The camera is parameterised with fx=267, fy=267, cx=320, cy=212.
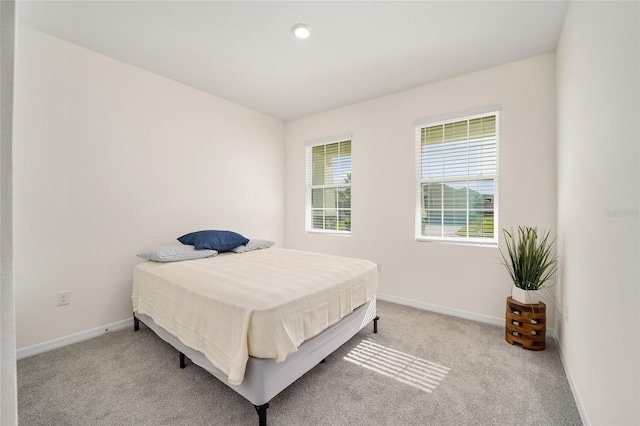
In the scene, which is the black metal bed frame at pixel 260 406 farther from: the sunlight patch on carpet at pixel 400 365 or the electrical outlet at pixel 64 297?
the electrical outlet at pixel 64 297

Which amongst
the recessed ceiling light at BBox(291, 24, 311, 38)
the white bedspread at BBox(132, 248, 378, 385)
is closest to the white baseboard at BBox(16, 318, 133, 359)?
the white bedspread at BBox(132, 248, 378, 385)

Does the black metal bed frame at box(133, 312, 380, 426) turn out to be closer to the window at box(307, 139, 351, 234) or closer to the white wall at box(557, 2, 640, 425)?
the white wall at box(557, 2, 640, 425)

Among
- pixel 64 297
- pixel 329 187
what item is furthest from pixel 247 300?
pixel 329 187

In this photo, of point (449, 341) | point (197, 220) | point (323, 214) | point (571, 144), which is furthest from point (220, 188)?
point (571, 144)

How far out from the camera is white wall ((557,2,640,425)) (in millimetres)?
980

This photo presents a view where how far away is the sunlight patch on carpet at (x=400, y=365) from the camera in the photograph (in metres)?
1.84

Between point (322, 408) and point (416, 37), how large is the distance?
2.90 metres

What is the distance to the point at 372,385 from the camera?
1.79 meters

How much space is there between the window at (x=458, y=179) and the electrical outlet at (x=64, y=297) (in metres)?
3.58

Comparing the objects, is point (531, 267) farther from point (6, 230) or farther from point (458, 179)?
point (6, 230)

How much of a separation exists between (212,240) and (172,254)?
434 millimetres

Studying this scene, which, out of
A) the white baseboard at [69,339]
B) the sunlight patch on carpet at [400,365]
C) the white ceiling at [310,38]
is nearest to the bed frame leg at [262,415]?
the sunlight patch on carpet at [400,365]

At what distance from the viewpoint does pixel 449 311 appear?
2.99 meters

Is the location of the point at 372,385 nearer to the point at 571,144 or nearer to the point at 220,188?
the point at 571,144
